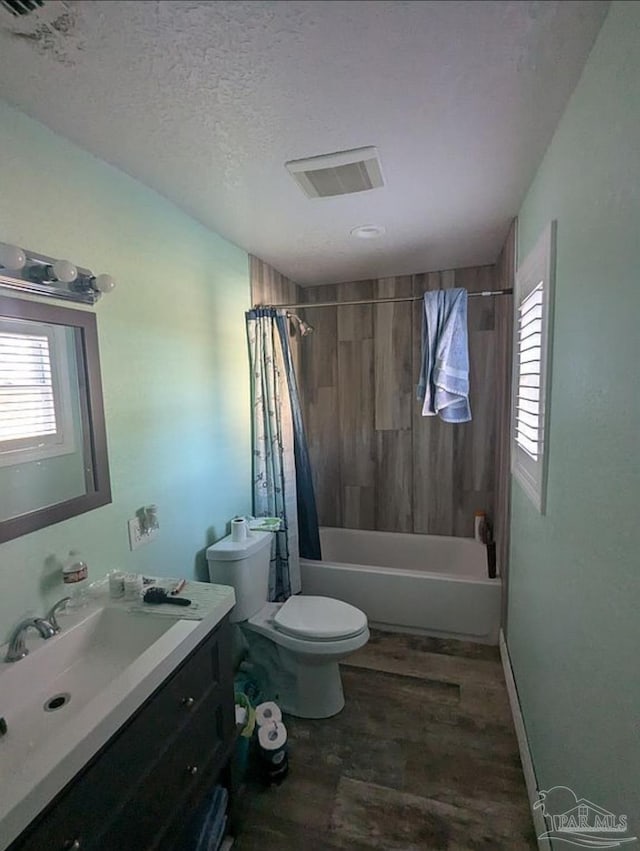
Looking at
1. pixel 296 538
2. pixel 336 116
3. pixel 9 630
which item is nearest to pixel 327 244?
pixel 336 116

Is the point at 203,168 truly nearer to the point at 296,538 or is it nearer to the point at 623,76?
the point at 623,76

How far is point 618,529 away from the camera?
0.85 metres

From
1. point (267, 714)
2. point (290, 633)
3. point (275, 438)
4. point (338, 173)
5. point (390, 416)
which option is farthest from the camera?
point (390, 416)

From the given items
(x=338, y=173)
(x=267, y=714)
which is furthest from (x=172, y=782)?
(x=338, y=173)

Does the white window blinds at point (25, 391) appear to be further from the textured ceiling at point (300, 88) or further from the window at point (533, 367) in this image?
the window at point (533, 367)

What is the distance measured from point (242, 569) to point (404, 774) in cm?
109

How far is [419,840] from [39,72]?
263cm

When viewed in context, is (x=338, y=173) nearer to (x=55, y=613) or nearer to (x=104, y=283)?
(x=104, y=283)

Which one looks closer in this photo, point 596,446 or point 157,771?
point 596,446

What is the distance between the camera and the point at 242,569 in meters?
1.98

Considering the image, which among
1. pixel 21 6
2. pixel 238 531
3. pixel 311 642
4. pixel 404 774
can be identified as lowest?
pixel 404 774

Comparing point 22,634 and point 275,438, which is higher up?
point 275,438

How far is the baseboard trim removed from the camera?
4.59 ft

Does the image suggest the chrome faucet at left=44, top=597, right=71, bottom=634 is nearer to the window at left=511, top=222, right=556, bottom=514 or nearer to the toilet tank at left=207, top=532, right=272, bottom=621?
the toilet tank at left=207, top=532, right=272, bottom=621
